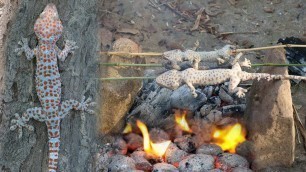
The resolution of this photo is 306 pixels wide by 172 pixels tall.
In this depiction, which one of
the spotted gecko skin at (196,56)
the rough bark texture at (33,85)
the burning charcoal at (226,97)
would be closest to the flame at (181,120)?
the burning charcoal at (226,97)

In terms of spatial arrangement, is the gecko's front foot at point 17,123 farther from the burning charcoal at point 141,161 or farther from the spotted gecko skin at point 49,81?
the burning charcoal at point 141,161

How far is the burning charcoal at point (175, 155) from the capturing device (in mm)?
2420

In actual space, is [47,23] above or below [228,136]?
above

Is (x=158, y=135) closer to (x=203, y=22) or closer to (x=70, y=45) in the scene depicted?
(x=70, y=45)

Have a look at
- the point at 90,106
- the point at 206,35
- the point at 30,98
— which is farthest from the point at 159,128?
the point at 206,35

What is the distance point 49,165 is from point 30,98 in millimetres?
286

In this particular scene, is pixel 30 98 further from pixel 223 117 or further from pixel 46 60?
pixel 223 117

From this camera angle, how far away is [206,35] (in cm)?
409

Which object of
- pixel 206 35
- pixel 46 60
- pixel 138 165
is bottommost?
pixel 138 165

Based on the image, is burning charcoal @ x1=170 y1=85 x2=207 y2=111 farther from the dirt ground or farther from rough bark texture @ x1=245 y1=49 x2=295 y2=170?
the dirt ground

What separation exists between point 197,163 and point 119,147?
49 cm

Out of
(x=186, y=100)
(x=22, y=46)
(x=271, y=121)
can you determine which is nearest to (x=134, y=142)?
(x=186, y=100)

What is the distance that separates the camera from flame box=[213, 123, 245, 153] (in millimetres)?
2527

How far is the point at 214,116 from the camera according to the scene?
8.43ft
